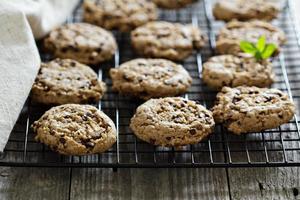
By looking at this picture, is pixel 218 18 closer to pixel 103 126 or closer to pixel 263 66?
pixel 263 66

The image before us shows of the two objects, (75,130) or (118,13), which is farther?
(118,13)

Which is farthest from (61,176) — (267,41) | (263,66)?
(267,41)

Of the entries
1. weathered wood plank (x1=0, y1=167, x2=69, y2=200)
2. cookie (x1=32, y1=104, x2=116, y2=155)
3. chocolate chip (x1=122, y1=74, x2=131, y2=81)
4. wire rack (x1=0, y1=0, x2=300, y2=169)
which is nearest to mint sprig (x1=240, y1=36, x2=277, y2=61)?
wire rack (x1=0, y1=0, x2=300, y2=169)

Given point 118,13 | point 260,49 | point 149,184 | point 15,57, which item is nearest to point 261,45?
point 260,49

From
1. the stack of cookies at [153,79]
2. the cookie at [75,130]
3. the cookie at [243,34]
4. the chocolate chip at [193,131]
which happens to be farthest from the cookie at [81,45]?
the chocolate chip at [193,131]

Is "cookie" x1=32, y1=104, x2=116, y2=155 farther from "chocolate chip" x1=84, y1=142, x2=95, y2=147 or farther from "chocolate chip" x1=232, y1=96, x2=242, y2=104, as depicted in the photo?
"chocolate chip" x1=232, y1=96, x2=242, y2=104

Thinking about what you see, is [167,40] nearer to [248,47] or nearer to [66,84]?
[248,47]
